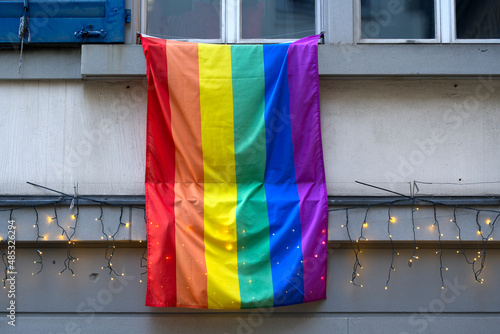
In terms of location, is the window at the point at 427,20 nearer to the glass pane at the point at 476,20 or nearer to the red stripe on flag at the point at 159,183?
the glass pane at the point at 476,20

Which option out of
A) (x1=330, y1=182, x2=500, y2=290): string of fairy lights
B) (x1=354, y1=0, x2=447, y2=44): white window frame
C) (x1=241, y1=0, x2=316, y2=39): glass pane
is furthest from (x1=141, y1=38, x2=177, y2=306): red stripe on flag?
(x1=354, y1=0, x2=447, y2=44): white window frame

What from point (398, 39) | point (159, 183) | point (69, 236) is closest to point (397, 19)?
point (398, 39)

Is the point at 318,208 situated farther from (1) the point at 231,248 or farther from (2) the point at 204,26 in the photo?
(2) the point at 204,26

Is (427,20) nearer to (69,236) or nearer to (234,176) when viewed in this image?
(234,176)

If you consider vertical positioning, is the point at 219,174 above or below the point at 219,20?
below

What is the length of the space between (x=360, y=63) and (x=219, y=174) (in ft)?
6.00

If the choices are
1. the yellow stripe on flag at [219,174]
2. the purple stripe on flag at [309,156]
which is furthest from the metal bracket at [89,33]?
the purple stripe on flag at [309,156]

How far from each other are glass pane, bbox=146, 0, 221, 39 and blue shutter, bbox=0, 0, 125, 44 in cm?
41

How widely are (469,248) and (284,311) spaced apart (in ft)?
6.53

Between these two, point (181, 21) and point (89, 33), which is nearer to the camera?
point (89, 33)

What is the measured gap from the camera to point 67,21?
5352 millimetres

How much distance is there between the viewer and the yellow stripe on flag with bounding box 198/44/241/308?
4996 mm

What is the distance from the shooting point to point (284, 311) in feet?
17.2

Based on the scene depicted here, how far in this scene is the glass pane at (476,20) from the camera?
566cm
